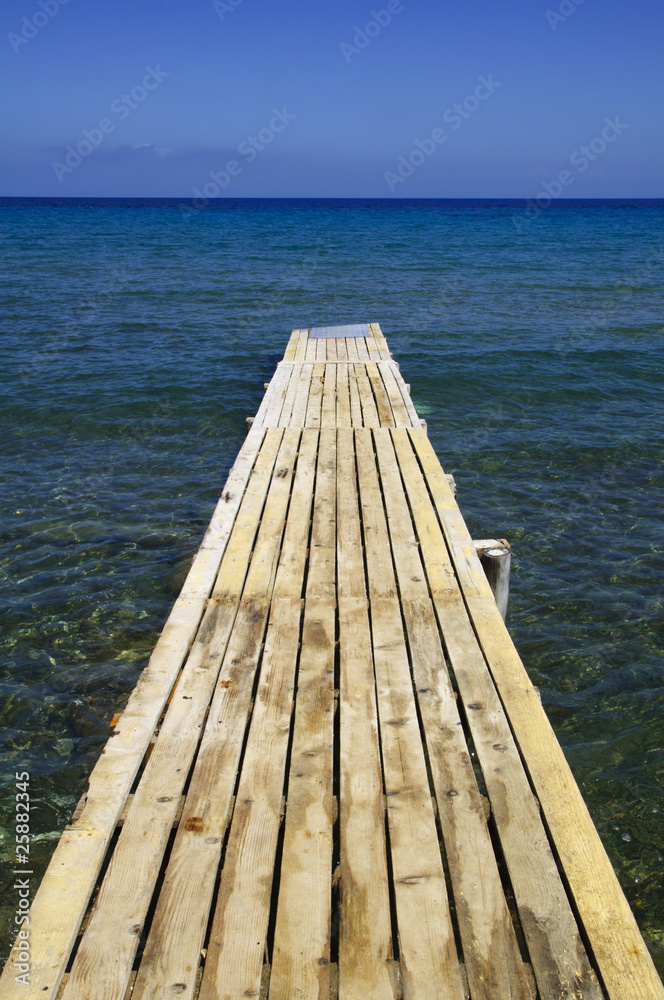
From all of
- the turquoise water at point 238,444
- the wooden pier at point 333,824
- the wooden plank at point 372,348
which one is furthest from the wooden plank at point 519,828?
the wooden plank at point 372,348

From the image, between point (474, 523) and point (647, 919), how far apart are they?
453cm

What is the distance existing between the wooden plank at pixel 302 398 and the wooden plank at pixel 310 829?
12.8 ft

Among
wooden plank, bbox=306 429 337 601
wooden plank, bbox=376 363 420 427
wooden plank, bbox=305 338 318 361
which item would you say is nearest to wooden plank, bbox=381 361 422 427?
wooden plank, bbox=376 363 420 427

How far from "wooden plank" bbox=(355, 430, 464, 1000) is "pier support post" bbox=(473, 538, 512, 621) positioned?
3.20 ft

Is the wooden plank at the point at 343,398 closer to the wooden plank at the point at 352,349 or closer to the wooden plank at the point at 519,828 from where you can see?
the wooden plank at the point at 352,349

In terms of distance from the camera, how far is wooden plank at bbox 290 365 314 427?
26.7ft

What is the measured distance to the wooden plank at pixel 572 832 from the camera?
2.31 m

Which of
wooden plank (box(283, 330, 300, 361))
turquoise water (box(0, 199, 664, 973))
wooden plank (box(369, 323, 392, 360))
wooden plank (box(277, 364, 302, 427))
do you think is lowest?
→ turquoise water (box(0, 199, 664, 973))

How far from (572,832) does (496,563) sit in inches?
98.3

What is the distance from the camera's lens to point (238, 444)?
32.9ft

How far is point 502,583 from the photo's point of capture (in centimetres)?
518

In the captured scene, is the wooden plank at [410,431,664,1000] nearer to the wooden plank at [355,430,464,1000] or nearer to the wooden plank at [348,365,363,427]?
the wooden plank at [355,430,464,1000]

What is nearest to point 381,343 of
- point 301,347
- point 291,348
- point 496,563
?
point 301,347

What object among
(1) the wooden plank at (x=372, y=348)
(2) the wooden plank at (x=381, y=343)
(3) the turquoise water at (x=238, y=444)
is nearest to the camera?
(3) the turquoise water at (x=238, y=444)
